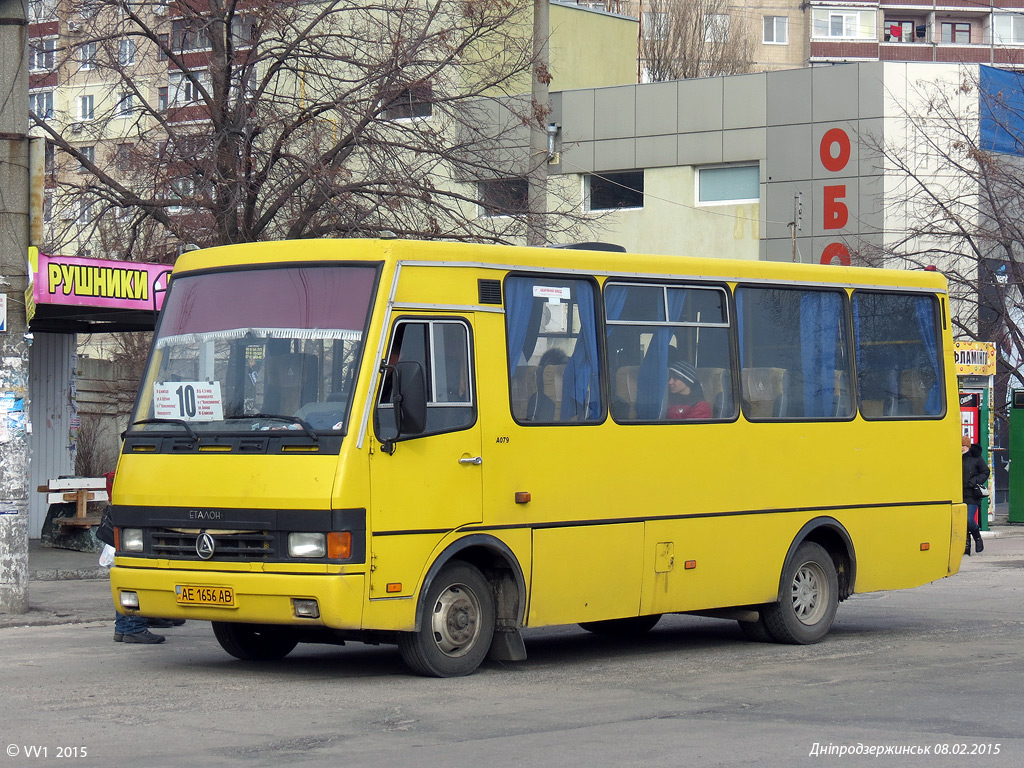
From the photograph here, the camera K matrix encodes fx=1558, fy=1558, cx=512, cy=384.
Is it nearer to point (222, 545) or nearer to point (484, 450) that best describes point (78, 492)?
point (222, 545)

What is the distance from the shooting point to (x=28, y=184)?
13.9m

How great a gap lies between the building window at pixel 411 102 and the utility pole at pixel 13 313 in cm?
694

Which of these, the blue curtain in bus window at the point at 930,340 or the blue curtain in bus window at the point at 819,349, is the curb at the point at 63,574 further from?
the blue curtain in bus window at the point at 930,340

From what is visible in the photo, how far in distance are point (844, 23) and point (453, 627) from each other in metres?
77.3

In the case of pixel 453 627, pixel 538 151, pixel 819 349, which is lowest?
pixel 453 627

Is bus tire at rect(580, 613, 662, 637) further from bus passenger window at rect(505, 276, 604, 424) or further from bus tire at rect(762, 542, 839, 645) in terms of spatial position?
bus passenger window at rect(505, 276, 604, 424)

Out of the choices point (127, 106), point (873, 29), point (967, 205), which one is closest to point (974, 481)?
point (967, 205)

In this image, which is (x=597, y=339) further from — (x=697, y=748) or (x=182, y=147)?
(x=182, y=147)

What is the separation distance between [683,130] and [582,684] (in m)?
29.5

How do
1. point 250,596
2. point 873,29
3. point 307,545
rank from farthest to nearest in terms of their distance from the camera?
point 873,29 < point 250,596 < point 307,545

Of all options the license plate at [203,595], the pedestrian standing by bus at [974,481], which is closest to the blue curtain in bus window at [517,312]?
the license plate at [203,595]

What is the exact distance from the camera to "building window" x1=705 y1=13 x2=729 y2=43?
55.4 metres

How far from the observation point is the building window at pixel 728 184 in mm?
37656

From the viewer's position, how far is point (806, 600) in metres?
12.7
